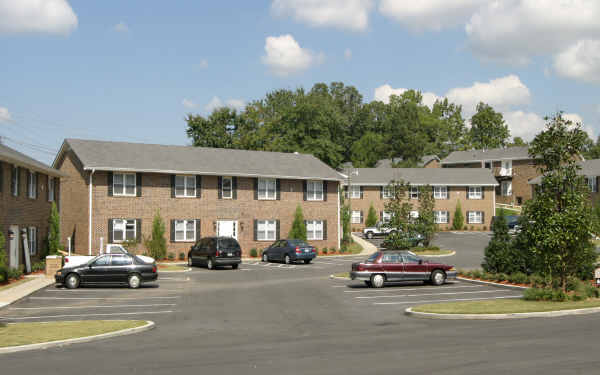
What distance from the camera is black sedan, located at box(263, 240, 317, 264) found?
3972 centimetres

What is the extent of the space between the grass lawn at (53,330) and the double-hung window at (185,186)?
89.4 feet

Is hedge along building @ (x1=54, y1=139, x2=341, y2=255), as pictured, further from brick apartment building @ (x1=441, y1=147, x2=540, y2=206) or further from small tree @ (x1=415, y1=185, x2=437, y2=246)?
brick apartment building @ (x1=441, y1=147, x2=540, y2=206)

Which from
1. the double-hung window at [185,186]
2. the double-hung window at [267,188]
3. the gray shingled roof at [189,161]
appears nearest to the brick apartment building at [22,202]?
the gray shingled roof at [189,161]

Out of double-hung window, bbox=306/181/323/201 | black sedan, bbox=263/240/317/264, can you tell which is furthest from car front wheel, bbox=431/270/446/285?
double-hung window, bbox=306/181/323/201

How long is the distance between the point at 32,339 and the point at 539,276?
53.6ft

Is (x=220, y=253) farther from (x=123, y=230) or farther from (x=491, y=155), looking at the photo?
(x=491, y=155)

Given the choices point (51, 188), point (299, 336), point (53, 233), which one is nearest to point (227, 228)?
point (51, 188)

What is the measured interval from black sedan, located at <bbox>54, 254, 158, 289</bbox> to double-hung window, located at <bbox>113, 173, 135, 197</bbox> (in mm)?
15872

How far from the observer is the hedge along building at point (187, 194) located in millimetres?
41375

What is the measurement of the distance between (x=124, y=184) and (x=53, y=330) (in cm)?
2752

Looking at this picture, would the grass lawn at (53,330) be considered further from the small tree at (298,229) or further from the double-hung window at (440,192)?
the double-hung window at (440,192)

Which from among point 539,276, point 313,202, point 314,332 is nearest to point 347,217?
point 313,202

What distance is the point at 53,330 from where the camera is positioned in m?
15.4

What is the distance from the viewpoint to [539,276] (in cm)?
2186
